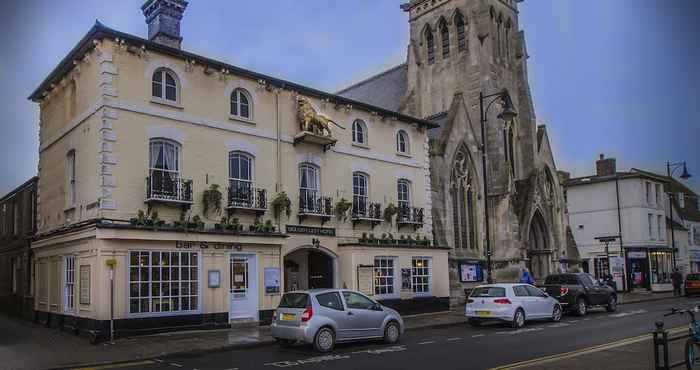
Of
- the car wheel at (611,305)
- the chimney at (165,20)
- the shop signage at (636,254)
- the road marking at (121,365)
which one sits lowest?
the car wheel at (611,305)

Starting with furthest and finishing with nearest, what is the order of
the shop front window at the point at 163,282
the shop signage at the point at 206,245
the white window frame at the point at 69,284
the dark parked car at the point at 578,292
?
1. the dark parked car at the point at 578,292
2. the white window frame at the point at 69,284
3. the shop signage at the point at 206,245
4. the shop front window at the point at 163,282

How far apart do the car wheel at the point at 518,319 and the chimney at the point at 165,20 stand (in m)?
15.6

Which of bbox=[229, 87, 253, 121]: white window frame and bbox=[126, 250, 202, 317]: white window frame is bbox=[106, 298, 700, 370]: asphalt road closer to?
bbox=[126, 250, 202, 317]: white window frame

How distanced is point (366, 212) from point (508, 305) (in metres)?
7.27

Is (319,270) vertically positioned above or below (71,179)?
below

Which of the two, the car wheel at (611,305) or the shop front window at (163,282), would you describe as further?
the car wheel at (611,305)

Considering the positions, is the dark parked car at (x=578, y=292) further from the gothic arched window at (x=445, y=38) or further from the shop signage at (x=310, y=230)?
the gothic arched window at (x=445, y=38)

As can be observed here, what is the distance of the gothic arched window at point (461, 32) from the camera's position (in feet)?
129

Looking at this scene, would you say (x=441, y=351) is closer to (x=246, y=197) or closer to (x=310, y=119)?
(x=246, y=197)

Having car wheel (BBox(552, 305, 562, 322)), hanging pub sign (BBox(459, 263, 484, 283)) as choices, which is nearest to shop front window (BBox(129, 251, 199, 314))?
car wheel (BBox(552, 305, 562, 322))

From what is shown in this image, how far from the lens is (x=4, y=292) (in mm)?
29250

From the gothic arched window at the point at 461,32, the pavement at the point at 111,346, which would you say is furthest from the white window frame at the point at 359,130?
the gothic arched window at the point at 461,32

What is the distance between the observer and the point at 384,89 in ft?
151

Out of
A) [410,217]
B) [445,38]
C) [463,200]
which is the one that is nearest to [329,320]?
[410,217]
